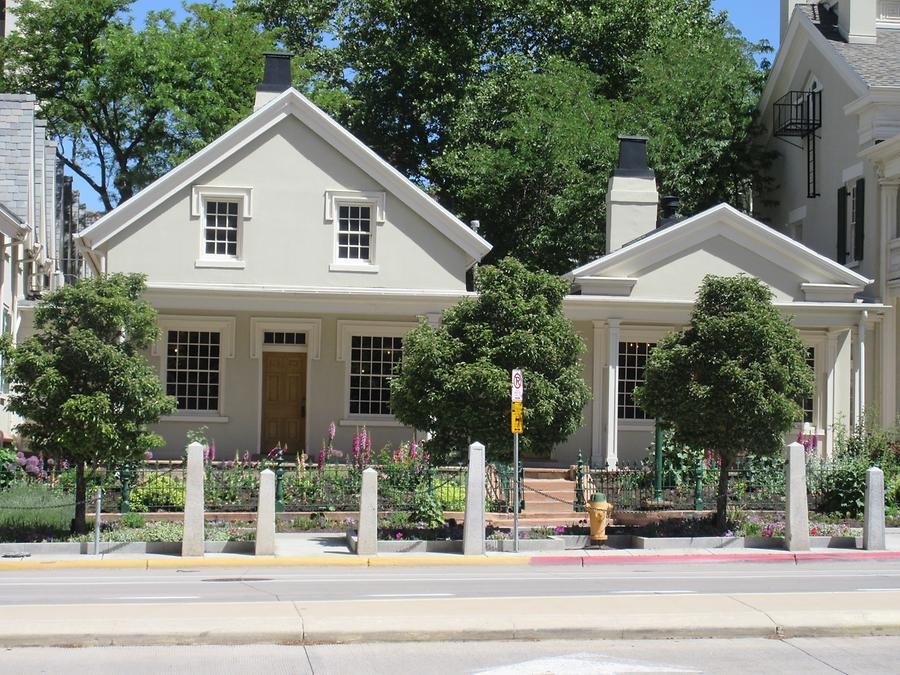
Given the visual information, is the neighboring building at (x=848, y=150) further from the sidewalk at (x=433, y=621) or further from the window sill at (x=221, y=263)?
the sidewalk at (x=433, y=621)

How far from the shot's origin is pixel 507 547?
19.7 m

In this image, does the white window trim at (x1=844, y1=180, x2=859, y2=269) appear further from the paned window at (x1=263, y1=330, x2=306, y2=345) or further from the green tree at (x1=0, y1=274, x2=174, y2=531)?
the green tree at (x1=0, y1=274, x2=174, y2=531)

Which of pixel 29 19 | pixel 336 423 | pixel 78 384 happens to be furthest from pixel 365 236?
pixel 29 19

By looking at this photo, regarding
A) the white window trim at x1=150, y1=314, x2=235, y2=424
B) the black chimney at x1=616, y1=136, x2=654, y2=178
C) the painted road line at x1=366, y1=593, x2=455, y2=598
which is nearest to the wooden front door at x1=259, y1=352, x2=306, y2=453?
the white window trim at x1=150, y1=314, x2=235, y2=424

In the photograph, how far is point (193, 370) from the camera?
1107 inches

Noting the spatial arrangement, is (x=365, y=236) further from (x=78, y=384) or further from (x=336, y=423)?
(x=78, y=384)

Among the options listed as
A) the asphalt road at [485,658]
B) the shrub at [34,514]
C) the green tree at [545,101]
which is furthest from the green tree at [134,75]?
the asphalt road at [485,658]

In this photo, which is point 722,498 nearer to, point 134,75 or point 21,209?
point 21,209

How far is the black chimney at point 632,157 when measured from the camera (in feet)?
104

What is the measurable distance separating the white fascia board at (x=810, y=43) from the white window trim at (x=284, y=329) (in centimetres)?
1492

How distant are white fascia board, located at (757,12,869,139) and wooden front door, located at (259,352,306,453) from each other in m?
15.7

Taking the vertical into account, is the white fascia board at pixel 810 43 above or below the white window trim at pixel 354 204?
above

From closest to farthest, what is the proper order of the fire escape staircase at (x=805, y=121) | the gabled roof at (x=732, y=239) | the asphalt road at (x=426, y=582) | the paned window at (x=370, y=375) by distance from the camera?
the asphalt road at (x=426, y=582) < the gabled roof at (x=732, y=239) < the paned window at (x=370, y=375) < the fire escape staircase at (x=805, y=121)

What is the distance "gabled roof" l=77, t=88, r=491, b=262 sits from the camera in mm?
27125
